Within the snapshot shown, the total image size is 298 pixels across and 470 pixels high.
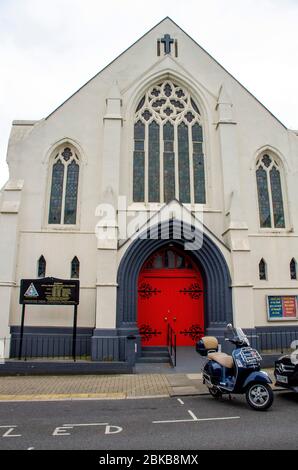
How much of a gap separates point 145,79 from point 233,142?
4939mm

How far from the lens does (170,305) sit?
1424 centimetres

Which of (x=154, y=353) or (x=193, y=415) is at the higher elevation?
(x=154, y=353)

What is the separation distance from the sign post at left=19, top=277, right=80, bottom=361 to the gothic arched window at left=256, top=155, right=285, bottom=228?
834 cm

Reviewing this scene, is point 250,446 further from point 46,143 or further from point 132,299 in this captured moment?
point 46,143

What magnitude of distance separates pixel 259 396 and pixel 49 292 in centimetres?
769

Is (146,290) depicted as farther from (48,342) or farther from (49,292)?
(48,342)

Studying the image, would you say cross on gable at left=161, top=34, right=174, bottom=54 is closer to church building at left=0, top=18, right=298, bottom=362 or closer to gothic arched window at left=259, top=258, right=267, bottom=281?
church building at left=0, top=18, right=298, bottom=362

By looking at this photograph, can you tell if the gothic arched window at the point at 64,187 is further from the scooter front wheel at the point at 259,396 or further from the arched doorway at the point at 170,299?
the scooter front wheel at the point at 259,396

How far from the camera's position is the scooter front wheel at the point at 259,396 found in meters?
6.77

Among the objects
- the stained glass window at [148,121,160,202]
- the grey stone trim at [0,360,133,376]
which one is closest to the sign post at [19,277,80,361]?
the grey stone trim at [0,360,133,376]

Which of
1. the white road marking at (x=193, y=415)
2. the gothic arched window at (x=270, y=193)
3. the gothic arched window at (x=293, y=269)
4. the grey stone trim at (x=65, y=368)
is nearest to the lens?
the white road marking at (x=193, y=415)

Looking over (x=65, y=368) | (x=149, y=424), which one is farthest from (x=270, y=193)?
(x=149, y=424)

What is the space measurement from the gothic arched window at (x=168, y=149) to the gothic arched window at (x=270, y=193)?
8.44 ft

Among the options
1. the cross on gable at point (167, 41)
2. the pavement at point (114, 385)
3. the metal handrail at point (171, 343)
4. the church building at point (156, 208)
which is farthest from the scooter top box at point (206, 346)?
the cross on gable at point (167, 41)
